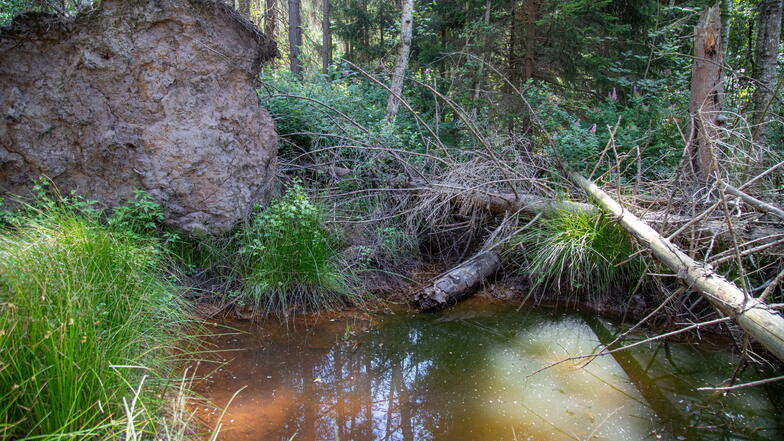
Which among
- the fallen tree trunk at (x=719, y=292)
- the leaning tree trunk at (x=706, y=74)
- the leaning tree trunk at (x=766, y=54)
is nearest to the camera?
the fallen tree trunk at (x=719, y=292)

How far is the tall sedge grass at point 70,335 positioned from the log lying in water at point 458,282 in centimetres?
231

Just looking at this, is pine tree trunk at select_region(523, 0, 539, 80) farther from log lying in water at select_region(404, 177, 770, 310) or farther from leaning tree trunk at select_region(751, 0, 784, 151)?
log lying in water at select_region(404, 177, 770, 310)

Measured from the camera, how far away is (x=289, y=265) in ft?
14.3

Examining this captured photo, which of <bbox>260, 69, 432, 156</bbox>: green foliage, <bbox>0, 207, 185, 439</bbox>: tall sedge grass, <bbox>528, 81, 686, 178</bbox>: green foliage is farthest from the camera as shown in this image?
<bbox>528, 81, 686, 178</bbox>: green foliage

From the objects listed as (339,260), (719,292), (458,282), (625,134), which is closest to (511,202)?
(458,282)

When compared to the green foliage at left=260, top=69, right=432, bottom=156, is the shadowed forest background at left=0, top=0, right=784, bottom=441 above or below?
below

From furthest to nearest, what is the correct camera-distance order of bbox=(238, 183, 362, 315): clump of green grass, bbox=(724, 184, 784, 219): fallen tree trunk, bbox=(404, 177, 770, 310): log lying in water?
bbox=(404, 177, 770, 310): log lying in water → bbox=(238, 183, 362, 315): clump of green grass → bbox=(724, 184, 784, 219): fallen tree trunk

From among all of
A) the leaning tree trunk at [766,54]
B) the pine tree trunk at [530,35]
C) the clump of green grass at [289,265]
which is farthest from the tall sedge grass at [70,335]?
the pine tree trunk at [530,35]

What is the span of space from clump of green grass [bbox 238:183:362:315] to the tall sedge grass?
131 centimetres

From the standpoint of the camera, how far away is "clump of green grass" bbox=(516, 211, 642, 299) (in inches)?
178

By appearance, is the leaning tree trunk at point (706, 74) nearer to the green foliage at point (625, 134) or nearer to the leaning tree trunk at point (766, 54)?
the green foliage at point (625, 134)

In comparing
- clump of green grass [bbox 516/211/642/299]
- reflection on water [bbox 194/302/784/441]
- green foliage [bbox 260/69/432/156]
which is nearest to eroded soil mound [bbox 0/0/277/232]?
green foliage [bbox 260/69/432/156]

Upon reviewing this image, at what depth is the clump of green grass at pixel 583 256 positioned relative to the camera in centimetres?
452

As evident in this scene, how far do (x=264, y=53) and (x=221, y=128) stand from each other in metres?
0.92
